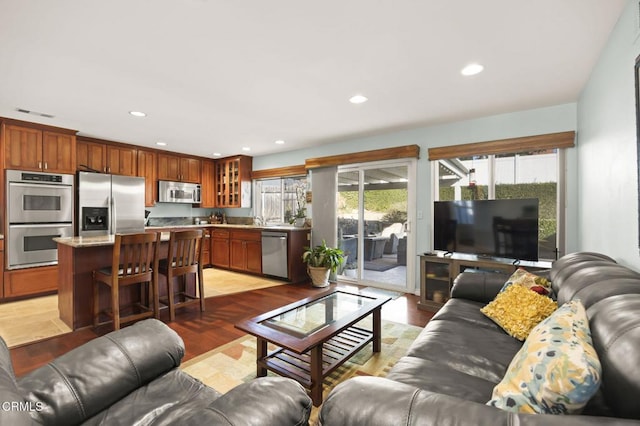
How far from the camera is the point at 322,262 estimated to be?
4.68 m

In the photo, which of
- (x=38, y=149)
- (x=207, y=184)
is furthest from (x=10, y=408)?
(x=207, y=184)

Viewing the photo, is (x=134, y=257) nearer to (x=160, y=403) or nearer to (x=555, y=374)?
(x=160, y=403)

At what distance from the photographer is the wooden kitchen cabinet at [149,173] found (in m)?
5.51

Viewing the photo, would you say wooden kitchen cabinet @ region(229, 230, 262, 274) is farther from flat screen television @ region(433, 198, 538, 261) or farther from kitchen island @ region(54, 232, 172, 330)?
flat screen television @ region(433, 198, 538, 261)

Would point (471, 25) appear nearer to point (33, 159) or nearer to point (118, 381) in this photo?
point (118, 381)

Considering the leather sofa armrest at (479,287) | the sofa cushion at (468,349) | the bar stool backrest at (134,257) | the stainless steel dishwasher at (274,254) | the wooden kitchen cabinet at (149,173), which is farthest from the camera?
the wooden kitchen cabinet at (149,173)

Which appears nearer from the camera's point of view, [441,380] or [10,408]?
[10,408]

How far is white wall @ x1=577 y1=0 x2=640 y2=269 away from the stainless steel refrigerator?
5.99 meters

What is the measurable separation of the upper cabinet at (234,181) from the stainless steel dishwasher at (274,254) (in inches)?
54.4

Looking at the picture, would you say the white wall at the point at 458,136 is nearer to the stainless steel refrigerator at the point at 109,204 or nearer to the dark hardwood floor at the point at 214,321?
the dark hardwood floor at the point at 214,321

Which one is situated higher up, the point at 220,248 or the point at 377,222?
the point at 377,222

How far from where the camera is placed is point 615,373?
2.46 feet

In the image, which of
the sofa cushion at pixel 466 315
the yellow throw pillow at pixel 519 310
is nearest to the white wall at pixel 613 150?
the yellow throw pillow at pixel 519 310

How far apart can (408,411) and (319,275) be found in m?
3.97
